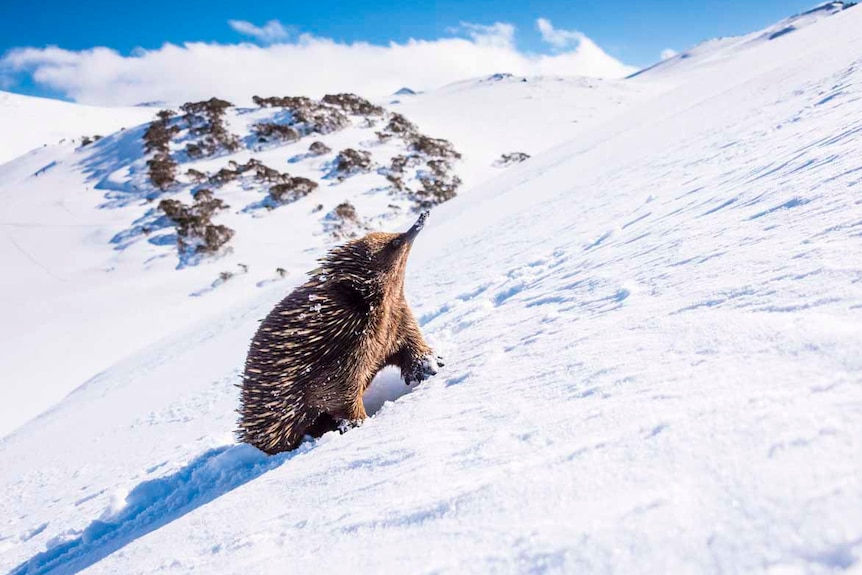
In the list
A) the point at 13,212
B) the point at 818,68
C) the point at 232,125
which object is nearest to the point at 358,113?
the point at 232,125

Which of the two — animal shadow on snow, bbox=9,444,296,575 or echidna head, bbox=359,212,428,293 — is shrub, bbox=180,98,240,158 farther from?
echidna head, bbox=359,212,428,293

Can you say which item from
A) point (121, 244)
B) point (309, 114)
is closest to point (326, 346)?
point (121, 244)

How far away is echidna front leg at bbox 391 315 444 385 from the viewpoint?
342 centimetres

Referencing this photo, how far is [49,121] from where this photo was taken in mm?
52906

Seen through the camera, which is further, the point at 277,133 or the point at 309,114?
the point at 309,114

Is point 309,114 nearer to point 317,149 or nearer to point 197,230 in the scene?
point 317,149

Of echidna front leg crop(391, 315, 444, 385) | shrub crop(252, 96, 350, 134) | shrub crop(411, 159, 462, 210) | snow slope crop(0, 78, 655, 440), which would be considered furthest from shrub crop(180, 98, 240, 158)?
echidna front leg crop(391, 315, 444, 385)

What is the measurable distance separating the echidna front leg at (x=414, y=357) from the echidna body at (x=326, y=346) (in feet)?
0.13

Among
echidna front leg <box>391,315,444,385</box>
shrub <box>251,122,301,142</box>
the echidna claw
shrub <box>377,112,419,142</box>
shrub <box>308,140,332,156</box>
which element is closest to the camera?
the echidna claw

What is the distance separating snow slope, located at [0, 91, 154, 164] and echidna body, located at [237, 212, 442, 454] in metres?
52.1

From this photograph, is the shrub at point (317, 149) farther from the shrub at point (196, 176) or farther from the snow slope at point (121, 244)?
the shrub at point (196, 176)

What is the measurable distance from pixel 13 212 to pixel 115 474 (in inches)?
987

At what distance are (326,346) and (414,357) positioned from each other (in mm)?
637

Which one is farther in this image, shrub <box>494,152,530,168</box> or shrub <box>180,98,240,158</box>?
shrub <box>494,152,530,168</box>
